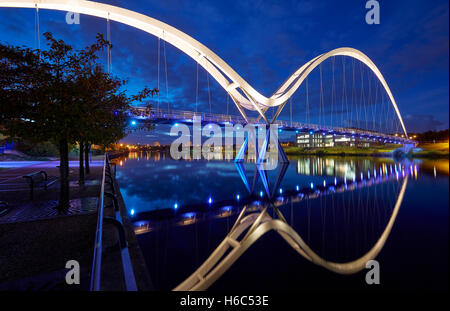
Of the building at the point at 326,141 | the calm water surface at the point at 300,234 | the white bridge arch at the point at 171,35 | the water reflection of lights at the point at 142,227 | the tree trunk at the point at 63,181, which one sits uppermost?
the white bridge arch at the point at 171,35

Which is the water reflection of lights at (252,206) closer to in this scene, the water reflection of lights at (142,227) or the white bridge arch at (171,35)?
the water reflection of lights at (142,227)

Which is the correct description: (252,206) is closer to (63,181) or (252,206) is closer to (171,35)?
(63,181)

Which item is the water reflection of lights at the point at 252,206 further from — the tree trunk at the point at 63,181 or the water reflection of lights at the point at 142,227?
the tree trunk at the point at 63,181

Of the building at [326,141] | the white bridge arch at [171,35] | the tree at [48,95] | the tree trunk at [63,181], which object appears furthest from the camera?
the building at [326,141]

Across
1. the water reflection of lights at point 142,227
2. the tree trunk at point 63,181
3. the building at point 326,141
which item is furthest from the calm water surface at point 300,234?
the building at point 326,141

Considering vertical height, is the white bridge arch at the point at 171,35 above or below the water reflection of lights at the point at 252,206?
above

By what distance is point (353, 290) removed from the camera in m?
2.97

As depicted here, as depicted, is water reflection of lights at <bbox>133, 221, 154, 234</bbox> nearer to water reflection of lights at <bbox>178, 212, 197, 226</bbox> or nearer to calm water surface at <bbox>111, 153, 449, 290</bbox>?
calm water surface at <bbox>111, 153, 449, 290</bbox>

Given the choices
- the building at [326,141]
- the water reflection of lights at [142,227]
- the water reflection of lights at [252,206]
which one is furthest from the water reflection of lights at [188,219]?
the building at [326,141]

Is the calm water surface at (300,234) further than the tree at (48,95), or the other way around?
the tree at (48,95)

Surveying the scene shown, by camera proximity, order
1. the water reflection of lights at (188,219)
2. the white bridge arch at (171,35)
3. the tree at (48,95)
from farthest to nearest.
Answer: the white bridge arch at (171,35) → the water reflection of lights at (188,219) → the tree at (48,95)

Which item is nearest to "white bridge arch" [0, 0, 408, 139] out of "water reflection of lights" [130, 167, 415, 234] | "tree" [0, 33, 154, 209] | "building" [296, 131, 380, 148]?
"tree" [0, 33, 154, 209]

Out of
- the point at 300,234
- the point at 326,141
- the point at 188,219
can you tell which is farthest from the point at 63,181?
the point at 326,141
